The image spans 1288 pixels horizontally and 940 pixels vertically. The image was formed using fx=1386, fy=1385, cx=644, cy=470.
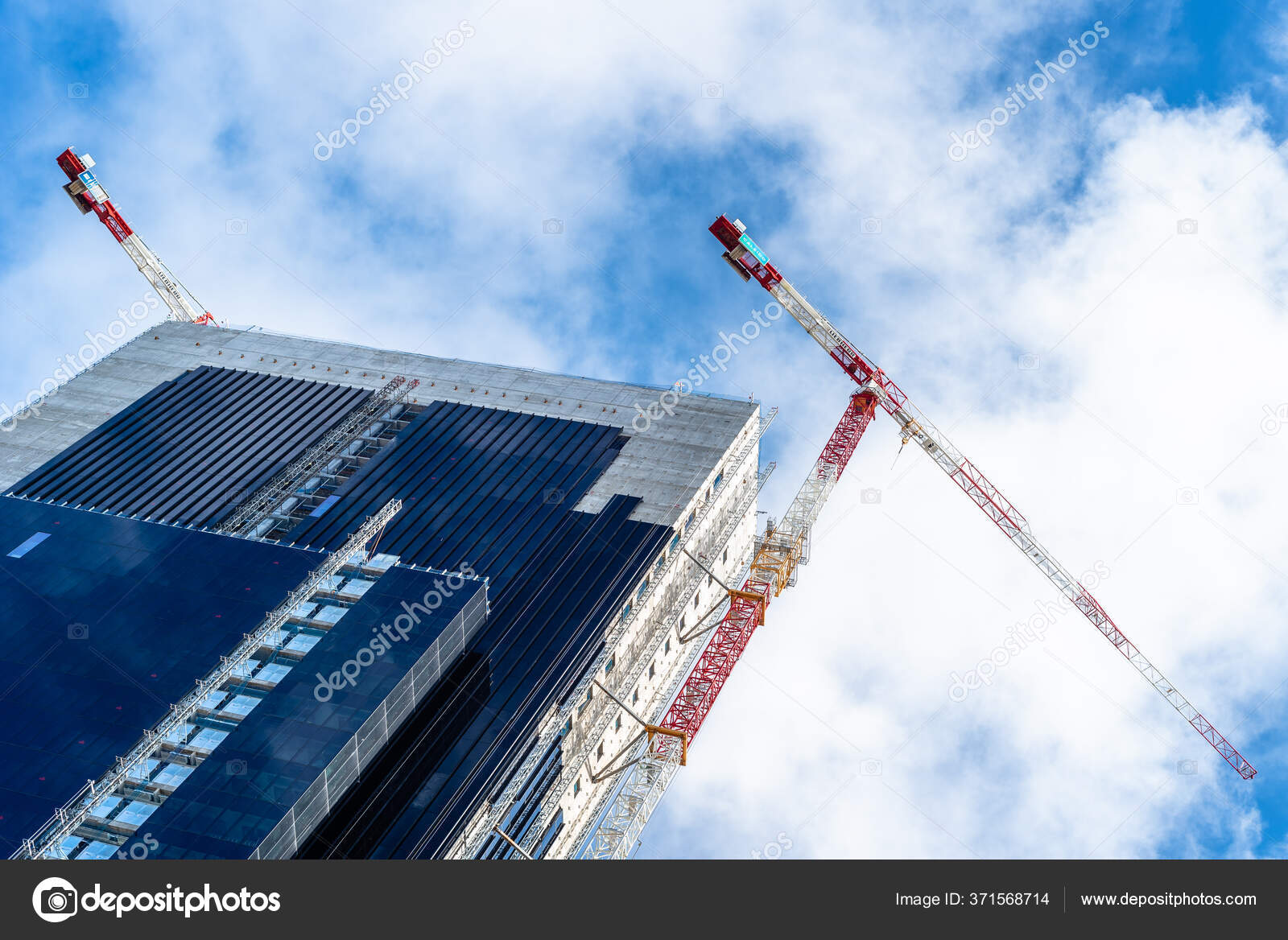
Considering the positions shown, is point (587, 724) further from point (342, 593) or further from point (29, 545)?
point (29, 545)

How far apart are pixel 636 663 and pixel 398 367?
53543 millimetres

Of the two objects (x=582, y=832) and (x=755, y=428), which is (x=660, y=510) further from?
(x=582, y=832)

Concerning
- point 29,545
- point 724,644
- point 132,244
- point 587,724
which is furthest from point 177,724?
point 132,244

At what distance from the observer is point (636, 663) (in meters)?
125

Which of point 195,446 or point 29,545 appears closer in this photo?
point 29,545

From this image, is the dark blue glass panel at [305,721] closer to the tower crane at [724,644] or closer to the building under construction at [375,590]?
the building under construction at [375,590]

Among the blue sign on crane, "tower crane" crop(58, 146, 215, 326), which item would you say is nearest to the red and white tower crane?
the blue sign on crane
